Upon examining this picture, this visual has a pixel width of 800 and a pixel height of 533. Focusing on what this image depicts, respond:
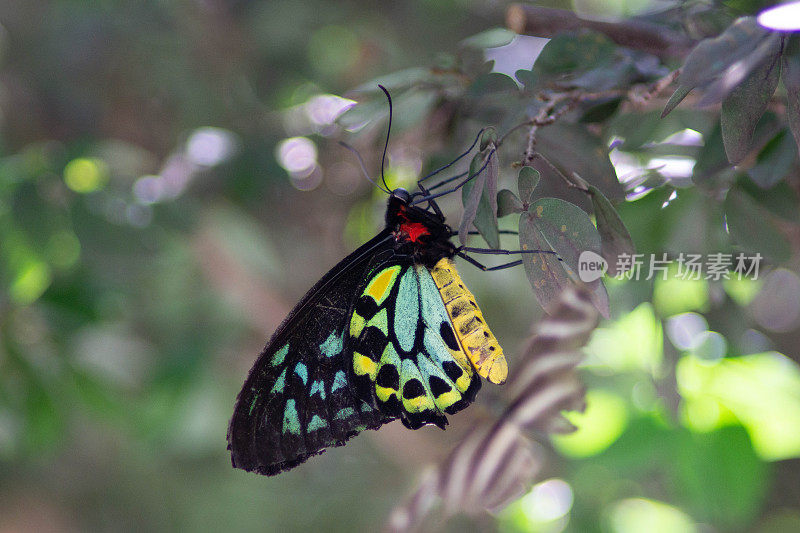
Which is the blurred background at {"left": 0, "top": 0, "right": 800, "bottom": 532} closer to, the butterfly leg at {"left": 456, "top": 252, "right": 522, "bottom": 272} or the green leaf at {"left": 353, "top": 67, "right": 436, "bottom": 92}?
the green leaf at {"left": 353, "top": 67, "right": 436, "bottom": 92}

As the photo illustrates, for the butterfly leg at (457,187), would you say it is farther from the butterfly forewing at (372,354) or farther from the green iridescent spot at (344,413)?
the green iridescent spot at (344,413)

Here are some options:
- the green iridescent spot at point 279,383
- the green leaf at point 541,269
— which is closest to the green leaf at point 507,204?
the green leaf at point 541,269

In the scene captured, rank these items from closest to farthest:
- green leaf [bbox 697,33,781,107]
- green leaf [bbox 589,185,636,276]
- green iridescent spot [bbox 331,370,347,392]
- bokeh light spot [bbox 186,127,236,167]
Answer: green leaf [bbox 697,33,781,107], green leaf [bbox 589,185,636,276], green iridescent spot [bbox 331,370,347,392], bokeh light spot [bbox 186,127,236,167]

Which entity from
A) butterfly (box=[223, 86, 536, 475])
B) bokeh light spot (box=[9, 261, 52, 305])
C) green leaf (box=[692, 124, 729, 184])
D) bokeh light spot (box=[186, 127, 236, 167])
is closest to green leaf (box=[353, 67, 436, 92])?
butterfly (box=[223, 86, 536, 475])

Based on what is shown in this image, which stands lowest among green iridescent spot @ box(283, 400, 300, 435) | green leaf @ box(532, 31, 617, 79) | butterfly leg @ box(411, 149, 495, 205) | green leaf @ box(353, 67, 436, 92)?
green iridescent spot @ box(283, 400, 300, 435)

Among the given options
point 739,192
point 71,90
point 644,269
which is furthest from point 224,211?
point 739,192
